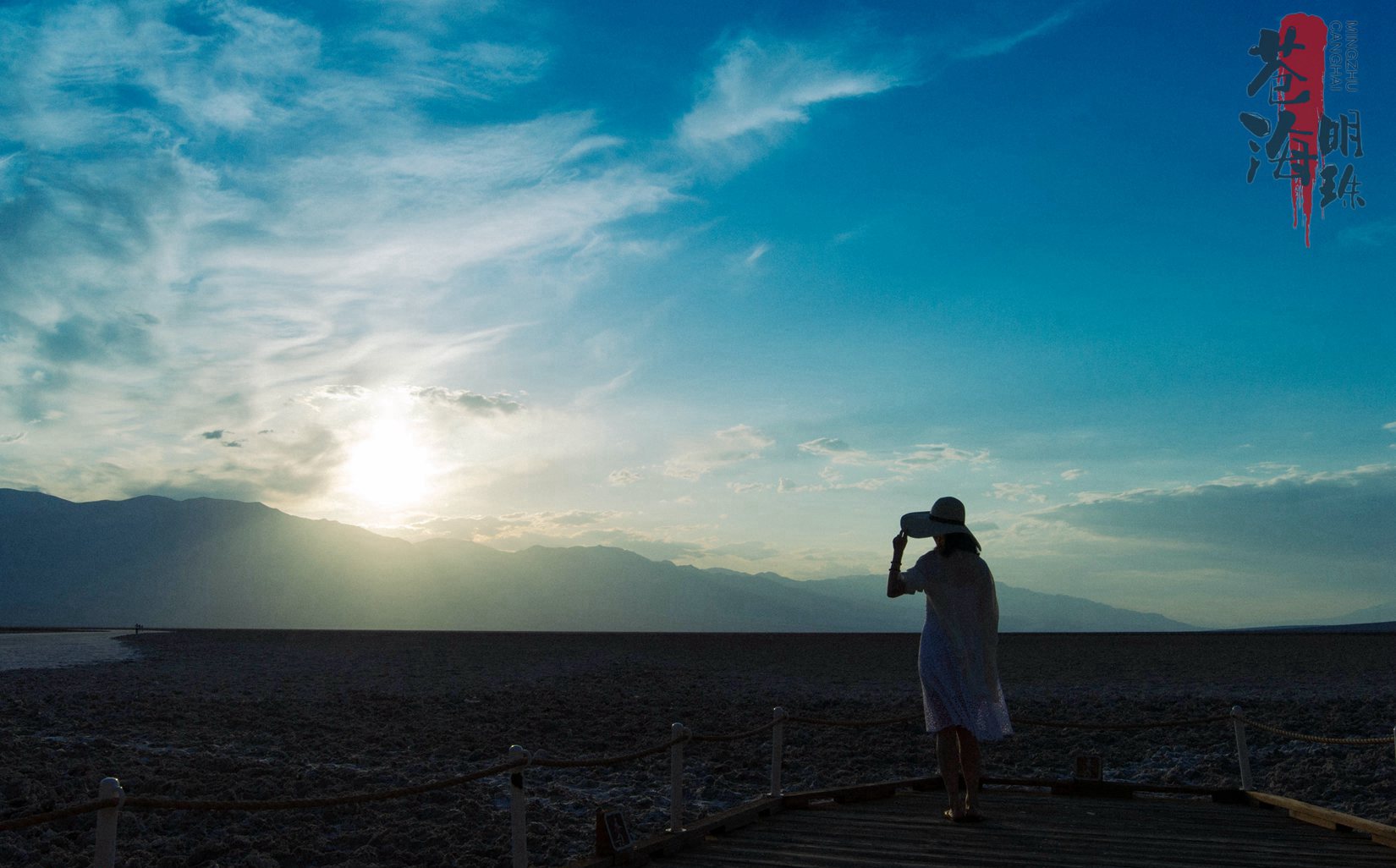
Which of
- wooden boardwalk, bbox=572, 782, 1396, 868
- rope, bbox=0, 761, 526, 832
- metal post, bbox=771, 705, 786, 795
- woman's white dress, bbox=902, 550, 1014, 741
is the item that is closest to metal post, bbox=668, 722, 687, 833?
wooden boardwalk, bbox=572, 782, 1396, 868

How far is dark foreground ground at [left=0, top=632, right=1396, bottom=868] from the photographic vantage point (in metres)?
10.1

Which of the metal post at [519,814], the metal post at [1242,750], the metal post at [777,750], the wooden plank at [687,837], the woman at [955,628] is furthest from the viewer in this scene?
the metal post at [1242,750]

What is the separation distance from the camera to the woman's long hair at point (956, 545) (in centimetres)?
636

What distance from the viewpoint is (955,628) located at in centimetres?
644

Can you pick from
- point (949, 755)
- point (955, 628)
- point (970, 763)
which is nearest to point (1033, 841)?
point (970, 763)

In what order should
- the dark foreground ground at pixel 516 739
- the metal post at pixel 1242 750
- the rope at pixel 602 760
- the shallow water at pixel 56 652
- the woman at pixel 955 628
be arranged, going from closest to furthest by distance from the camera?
the rope at pixel 602 760, the woman at pixel 955 628, the metal post at pixel 1242 750, the dark foreground ground at pixel 516 739, the shallow water at pixel 56 652

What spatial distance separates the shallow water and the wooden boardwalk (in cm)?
3219

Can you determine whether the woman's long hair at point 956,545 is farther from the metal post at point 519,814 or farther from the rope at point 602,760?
the metal post at point 519,814

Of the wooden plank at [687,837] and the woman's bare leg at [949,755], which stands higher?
the woman's bare leg at [949,755]

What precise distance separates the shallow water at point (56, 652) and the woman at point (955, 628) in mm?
33358

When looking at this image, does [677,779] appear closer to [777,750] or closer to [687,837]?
[687,837]

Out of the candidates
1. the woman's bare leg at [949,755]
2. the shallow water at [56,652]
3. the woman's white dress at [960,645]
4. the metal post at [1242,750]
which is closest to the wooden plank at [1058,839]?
the woman's bare leg at [949,755]

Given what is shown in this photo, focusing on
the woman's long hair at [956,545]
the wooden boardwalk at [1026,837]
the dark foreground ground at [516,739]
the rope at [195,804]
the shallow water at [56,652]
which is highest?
the woman's long hair at [956,545]

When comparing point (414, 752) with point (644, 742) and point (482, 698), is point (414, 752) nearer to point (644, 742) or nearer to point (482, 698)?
point (644, 742)
